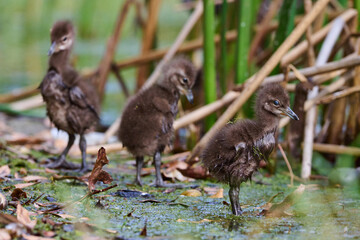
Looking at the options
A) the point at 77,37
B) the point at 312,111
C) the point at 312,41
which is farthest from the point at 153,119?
the point at 77,37

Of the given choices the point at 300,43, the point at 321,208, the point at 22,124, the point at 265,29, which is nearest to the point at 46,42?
the point at 22,124

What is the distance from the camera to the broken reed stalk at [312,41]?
5.68 metres

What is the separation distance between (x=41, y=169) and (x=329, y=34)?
2.84 meters

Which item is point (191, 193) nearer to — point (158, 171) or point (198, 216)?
point (158, 171)

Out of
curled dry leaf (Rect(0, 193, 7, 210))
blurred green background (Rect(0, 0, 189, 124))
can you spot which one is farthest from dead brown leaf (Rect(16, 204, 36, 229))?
blurred green background (Rect(0, 0, 189, 124))

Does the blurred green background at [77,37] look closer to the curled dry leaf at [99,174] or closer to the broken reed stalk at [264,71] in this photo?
the broken reed stalk at [264,71]

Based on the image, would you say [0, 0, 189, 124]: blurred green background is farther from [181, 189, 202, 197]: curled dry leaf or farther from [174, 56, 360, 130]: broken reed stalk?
[181, 189, 202, 197]: curled dry leaf

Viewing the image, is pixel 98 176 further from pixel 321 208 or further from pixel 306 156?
Answer: pixel 306 156

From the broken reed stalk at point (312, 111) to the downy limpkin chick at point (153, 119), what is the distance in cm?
109

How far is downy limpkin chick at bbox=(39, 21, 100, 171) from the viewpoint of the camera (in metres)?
5.11

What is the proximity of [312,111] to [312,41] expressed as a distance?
779 mm

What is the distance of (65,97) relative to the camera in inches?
202

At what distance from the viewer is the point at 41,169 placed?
502cm

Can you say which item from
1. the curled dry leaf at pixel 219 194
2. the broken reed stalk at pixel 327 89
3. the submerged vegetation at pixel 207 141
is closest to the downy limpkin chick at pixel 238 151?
the submerged vegetation at pixel 207 141
